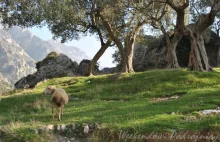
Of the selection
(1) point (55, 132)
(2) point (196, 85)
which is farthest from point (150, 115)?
(2) point (196, 85)

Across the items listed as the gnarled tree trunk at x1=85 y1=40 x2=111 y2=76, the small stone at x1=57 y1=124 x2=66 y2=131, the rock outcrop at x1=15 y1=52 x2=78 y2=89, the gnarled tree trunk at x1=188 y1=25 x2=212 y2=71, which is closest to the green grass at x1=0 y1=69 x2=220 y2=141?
the small stone at x1=57 y1=124 x2=66 y2=131

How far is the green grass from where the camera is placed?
1062 cm

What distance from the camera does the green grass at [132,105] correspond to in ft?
34.9

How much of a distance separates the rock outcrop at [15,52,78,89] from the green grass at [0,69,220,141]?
11860mm

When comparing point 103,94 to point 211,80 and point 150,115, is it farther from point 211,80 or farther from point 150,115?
point 150,115

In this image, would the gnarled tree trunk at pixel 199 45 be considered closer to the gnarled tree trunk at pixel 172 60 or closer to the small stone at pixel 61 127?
the gnarled tree trunk at pixel 172 60

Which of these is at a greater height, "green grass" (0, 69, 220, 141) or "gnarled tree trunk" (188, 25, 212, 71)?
"gnarled tree trunk" (188, 25, 212, 71)

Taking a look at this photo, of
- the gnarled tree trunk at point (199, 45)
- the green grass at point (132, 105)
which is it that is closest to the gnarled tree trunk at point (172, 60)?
the gnarled tree trunk at point (199, 45)

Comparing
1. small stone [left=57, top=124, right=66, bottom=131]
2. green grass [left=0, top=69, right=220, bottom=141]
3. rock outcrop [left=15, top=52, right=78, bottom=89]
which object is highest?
rock outcrop [left=15, top=52, right=78, bottom=89]

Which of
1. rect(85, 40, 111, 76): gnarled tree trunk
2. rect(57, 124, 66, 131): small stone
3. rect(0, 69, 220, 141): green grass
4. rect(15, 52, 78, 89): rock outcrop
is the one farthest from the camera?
rect(15, 52, 78, 89): rock outcrop

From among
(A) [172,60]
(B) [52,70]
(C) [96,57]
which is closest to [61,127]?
(C) [96,57]

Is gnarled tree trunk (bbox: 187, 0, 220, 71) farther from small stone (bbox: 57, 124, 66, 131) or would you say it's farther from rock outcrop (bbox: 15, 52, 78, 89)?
rock outcrop (bbox: 15, 52, 78, 89)

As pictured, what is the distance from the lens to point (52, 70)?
44.4 m

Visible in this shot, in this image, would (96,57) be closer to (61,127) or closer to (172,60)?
(172,60)
